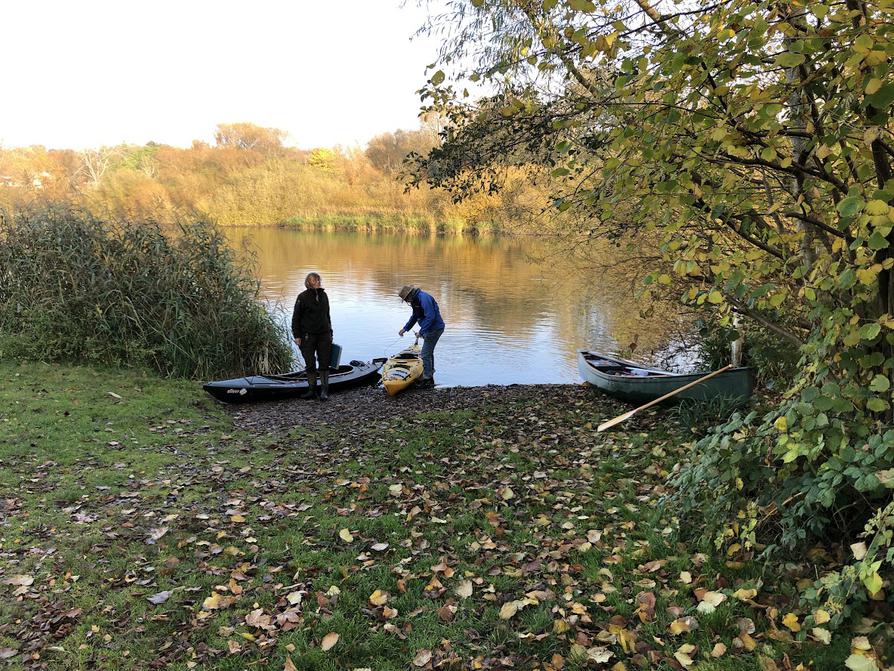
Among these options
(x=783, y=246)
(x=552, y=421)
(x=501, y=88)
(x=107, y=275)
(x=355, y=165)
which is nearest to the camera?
(x=783, y=246)

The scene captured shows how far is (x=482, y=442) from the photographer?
6.47 m

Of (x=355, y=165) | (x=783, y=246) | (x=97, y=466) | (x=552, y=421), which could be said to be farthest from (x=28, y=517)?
(x=355, y=165)

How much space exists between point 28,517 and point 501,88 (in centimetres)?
607

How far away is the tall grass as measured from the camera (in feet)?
33.6

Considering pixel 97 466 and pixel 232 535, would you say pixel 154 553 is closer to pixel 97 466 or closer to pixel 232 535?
pixel 232 535

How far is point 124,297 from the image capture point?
10.4 meters

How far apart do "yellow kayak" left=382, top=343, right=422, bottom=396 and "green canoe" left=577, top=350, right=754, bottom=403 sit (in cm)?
303

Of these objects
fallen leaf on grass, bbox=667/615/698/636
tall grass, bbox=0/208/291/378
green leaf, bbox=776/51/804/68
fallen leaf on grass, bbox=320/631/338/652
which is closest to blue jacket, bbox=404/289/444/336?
tall grass, bbox=0/208/291/378

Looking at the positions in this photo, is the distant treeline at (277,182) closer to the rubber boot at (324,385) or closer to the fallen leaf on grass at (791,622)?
the rubber boot at (324,385)

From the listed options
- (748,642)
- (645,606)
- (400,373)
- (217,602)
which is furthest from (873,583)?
(400,373)

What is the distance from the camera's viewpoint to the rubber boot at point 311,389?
986cm

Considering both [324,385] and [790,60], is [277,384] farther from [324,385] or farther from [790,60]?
[790,60]

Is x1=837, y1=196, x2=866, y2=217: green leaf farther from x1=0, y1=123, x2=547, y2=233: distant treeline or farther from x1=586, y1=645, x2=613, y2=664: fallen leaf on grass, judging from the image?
x1=0, y1=123, x2=547, y2=233: distant treeline

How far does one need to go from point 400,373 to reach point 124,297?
5.25 meters
